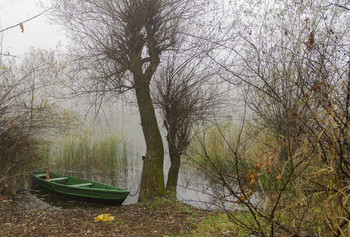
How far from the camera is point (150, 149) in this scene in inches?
256

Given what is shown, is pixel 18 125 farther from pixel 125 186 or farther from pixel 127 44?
pixel 125 186

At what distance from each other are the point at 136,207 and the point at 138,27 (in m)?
3.50

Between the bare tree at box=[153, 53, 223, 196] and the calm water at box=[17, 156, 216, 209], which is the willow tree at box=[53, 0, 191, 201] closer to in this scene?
the bare tree at box=[153, 53, 223, 196]

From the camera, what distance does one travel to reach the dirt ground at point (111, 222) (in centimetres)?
439

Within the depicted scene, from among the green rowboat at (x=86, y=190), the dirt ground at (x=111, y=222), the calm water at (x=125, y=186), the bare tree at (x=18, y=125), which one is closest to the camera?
the dirt ground at (x=111, y=222)

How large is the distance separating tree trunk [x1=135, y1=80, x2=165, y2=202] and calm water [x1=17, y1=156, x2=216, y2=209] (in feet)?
1.61

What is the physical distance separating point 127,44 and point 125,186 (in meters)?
4.58

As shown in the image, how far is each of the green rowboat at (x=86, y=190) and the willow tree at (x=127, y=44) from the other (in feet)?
1.95

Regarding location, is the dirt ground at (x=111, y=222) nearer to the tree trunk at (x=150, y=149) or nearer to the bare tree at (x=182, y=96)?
the tree trunk at (x=150, y=149)

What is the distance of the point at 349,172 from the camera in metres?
2.26

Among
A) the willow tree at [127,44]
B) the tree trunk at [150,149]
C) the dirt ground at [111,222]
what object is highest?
the willow tree at [127,44]

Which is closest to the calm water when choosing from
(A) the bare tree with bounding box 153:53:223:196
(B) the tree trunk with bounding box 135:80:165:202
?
(B) the tree trunk with bounding box 135:80:165:202

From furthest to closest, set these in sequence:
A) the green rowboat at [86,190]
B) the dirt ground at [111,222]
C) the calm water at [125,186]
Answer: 1. the calm water at [125,186]
2. the green rowboat at [86,190]
3. the dirt ground at [111,222]

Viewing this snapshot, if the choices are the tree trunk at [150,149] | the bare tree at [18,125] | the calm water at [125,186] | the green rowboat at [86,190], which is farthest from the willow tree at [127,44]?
the calm water at [125,186]
